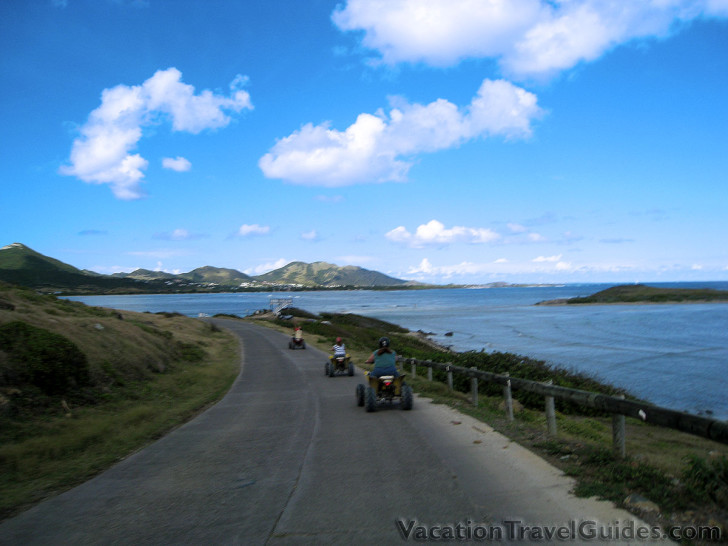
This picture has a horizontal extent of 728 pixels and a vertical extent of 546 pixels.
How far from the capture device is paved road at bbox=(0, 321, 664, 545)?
15.5 ft

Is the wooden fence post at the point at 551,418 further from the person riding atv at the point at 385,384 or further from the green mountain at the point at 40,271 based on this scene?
the green mountain at the point at 40,271

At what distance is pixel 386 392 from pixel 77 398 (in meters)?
7.39

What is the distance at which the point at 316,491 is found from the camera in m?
5.81

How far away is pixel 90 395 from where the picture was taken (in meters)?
13.0

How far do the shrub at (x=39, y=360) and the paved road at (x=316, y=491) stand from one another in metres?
4.43

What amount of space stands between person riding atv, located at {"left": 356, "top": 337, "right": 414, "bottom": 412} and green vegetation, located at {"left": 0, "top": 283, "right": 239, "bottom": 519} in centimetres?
418

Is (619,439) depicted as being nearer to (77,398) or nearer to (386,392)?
(386,392)

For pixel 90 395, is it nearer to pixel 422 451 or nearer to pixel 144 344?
pixel 144 344

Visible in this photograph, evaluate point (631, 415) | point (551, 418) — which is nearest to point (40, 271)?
point (551, 418)

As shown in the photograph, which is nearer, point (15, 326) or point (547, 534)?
point (547, 534)

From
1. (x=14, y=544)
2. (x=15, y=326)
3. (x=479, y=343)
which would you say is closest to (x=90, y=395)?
(x=15, y=326)

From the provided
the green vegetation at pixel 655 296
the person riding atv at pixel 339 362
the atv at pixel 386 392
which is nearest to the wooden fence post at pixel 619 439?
the atv at pixel 386 392

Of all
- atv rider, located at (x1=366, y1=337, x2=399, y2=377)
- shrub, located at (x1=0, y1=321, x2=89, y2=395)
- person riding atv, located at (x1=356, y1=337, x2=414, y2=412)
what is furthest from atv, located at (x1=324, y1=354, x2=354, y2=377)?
shrub, located at (x1=0, y1=321, x2=89, y2=395)

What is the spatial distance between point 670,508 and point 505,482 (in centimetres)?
165
